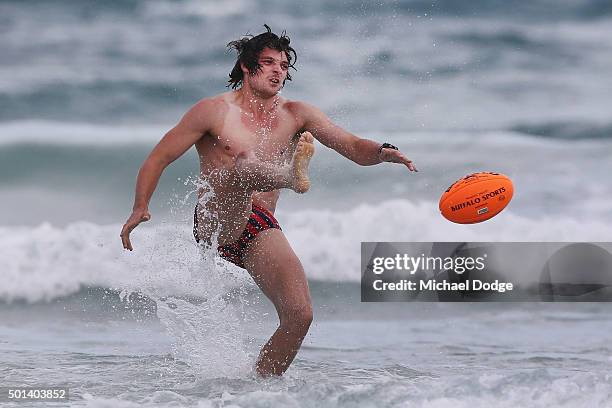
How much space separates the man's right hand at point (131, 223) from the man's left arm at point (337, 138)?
4.78 feet

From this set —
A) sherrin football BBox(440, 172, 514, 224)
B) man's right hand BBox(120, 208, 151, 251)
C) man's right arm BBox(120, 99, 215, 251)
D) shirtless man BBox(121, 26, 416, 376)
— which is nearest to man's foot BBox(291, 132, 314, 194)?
shirtless man BBox(121, 26, 416, 376)

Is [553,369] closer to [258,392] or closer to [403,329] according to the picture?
[403,329]

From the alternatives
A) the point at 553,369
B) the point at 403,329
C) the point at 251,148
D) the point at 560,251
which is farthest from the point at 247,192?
the point at 560,251

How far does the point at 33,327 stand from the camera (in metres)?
11.6

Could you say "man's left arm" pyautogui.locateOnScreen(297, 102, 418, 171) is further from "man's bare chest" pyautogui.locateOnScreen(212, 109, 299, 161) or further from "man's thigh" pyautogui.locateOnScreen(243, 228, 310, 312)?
"man's thigh" pyautogui.locateOnScreen(243, 228, 310, 312)

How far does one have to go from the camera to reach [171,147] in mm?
7441

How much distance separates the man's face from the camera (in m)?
7.61

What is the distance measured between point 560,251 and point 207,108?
6.22m

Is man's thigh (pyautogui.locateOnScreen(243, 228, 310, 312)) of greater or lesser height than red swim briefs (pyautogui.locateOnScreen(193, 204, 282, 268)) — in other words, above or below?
below

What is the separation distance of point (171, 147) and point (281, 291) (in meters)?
1.38

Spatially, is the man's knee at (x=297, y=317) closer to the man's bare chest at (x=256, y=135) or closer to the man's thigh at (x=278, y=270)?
the man's thigh at (x=278, y=270)

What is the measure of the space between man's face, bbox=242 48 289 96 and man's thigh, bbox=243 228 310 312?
1.12 m

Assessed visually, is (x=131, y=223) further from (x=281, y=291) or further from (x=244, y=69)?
(x=244, y=69)

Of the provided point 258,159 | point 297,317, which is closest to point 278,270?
point 297,317
